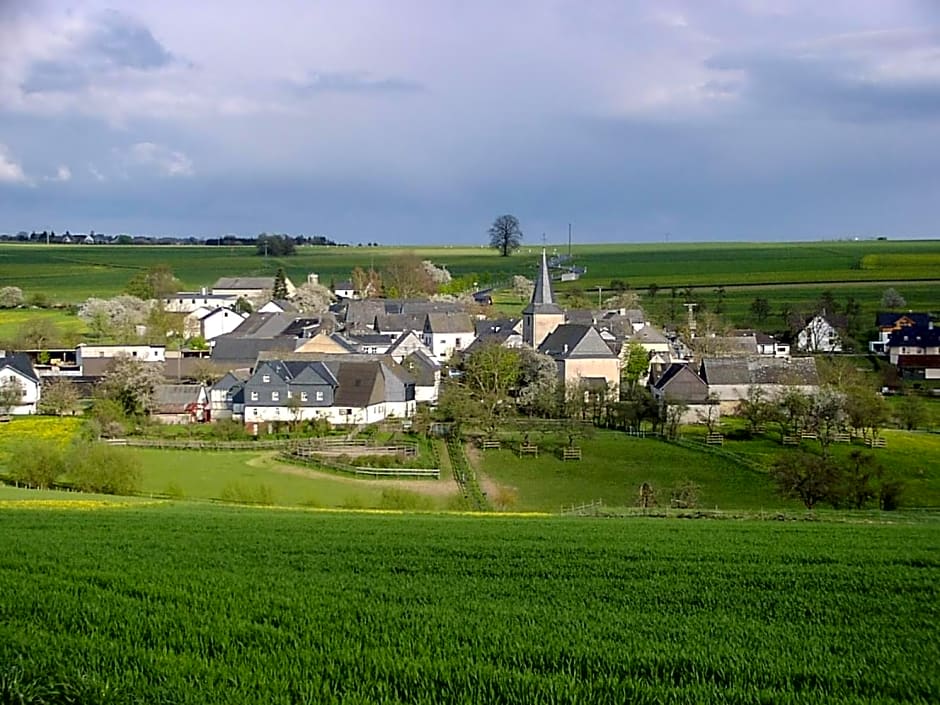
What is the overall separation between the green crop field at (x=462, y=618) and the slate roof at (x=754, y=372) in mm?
35514

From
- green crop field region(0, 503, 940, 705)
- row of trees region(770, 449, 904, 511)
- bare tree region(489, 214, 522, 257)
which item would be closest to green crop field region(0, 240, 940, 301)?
bare tree region(489, 214, 522, 257)

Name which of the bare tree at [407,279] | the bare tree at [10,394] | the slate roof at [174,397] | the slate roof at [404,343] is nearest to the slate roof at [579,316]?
the slate roof at [404,343]

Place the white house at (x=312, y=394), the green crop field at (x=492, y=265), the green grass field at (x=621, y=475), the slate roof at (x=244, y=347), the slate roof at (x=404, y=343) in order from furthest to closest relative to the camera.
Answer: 1. the green crop field at (x=492, y=265)
2. the slate roof at (x=404, y=343)
3. the slate roof at (x=244, y=347)
4. the white house at (x=312, y=394)
5. the green grass field at (x=621, y=475)

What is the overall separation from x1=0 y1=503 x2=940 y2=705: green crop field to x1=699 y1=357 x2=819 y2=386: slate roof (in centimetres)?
3551

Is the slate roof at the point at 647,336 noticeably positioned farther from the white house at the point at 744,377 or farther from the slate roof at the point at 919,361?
the white house at the point at 744,377

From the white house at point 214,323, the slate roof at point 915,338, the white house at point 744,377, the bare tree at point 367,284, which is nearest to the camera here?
the white house at point 744,377

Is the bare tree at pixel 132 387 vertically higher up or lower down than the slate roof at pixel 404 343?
lower down

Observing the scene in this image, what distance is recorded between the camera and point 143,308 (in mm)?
88125

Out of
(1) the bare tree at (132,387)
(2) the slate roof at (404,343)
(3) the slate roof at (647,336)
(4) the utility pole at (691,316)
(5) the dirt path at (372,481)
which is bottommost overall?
(5) the dirt path at (372,481)

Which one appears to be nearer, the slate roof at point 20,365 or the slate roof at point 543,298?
the slate roof at point 20,365

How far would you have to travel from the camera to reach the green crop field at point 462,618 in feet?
28.0

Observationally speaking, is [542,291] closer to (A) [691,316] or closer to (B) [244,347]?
(B) [244,347]

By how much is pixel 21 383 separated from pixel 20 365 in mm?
1618

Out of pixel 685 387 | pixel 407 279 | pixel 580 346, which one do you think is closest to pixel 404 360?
pixel 580 346
